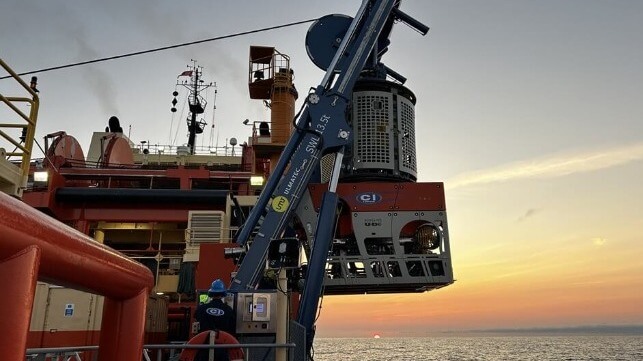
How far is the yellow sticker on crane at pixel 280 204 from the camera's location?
8.97 meters

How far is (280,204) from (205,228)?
7341 millimetres

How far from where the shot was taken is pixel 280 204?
9.02 meters

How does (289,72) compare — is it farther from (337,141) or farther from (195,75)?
A: (195,75)

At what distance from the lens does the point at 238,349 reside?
6105 millimetres

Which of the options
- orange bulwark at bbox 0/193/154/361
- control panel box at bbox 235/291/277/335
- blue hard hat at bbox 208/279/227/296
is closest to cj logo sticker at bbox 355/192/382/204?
control panel box at bbox 235/291/277/335

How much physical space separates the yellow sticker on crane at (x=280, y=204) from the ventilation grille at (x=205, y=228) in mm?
7011

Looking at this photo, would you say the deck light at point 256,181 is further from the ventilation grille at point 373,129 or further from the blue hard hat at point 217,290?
the blue hard hat at point 217,290

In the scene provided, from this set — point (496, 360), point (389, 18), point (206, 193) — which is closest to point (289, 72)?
point (206, 193)

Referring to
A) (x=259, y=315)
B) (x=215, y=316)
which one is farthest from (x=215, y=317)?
(x=259, y=315)

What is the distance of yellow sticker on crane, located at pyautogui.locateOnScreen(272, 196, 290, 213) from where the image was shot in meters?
8.97

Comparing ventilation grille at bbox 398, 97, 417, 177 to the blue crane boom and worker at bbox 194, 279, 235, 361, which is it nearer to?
the blue crane boom

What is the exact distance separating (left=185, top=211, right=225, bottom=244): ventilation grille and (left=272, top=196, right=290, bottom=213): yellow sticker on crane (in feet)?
23.0

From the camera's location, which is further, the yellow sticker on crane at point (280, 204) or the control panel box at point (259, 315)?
the yellow sticker on crane at point (280, 204)

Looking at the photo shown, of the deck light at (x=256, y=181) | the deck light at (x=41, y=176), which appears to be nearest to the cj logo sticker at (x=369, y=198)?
the deck light at (x=256, y=181)
